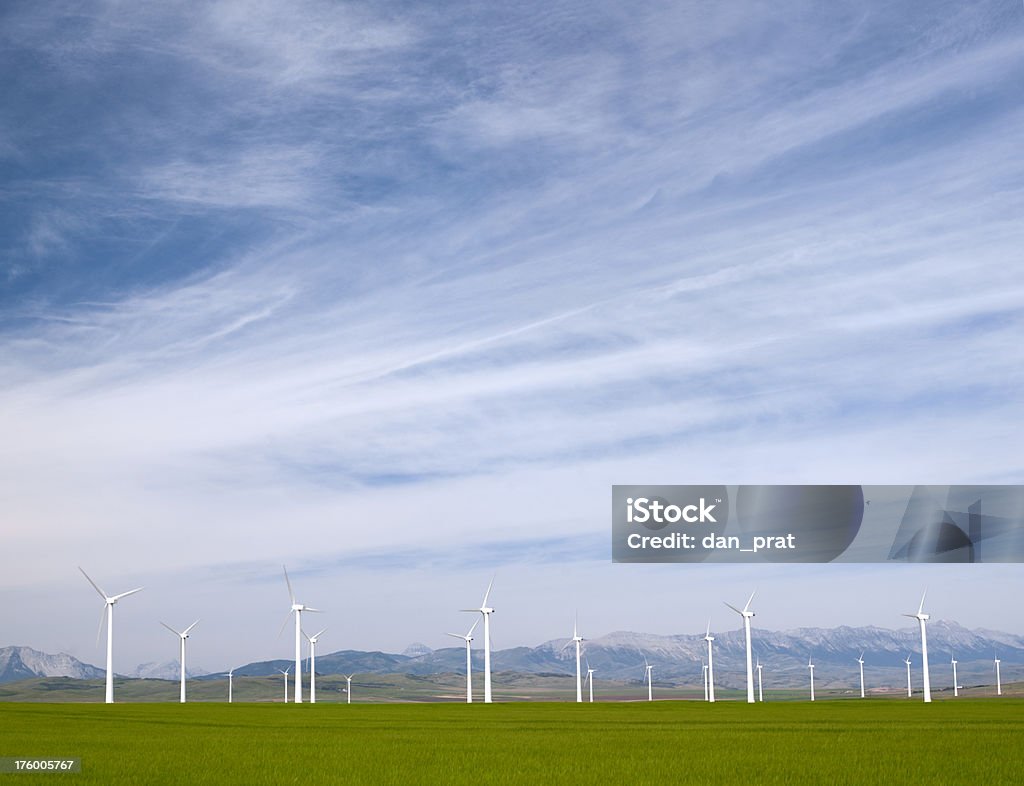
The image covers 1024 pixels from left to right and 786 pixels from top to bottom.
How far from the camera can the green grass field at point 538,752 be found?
1403 inches

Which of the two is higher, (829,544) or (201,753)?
(829,544)

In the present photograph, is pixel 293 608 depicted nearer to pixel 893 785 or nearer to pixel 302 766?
pixel 302 766

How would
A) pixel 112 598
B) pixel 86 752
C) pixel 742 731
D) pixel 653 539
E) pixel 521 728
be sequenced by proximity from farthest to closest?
1. pixel 112 598
2. pixel 653 539
3. pixel 521 728
4. pixel 742 731
5. pixel 86 752

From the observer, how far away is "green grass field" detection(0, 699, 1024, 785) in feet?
117

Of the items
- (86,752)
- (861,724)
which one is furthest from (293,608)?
(86,752)

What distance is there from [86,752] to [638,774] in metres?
23.0

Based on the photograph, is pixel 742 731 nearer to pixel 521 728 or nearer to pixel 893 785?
pixel 521 728

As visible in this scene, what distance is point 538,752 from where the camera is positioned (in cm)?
4775

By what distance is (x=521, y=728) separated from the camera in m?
72.3

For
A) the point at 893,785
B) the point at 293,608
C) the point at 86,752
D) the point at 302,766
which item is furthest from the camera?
the point at 293,608

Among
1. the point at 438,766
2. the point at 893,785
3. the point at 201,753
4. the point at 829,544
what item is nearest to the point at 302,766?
the point at 438,766

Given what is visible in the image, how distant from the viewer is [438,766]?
1586 inches

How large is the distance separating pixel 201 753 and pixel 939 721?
50423mm

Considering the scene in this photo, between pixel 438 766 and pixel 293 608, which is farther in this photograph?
pixel 293 608
